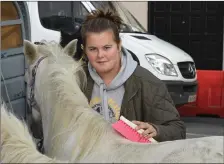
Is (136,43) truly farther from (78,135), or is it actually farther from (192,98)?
(78,135)

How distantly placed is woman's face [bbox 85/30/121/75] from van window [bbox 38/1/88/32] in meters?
5.20

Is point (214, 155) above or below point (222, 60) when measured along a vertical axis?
above

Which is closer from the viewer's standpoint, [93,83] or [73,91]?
[73,91]

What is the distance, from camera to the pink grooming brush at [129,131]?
7.51 feet

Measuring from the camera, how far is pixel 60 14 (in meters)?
8.03

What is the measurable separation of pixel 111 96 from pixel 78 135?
59cm

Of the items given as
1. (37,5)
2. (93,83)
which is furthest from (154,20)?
(93,83)

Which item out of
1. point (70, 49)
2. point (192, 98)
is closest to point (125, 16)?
point (192, 98)

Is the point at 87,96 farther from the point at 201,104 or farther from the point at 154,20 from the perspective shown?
the point at 154,20

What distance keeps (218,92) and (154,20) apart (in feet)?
15.2

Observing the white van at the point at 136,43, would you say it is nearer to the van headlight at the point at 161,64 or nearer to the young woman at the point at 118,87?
the van headlight at the point at 161,64

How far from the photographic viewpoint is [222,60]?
1273cm

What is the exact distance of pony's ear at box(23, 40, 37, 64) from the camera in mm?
3123

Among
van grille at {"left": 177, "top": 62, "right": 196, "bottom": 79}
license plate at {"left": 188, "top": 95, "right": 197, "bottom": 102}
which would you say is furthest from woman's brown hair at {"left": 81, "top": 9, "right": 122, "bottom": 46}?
van grille at {"left": 177, "top": 62, "right": 196, "bottom": 79}
